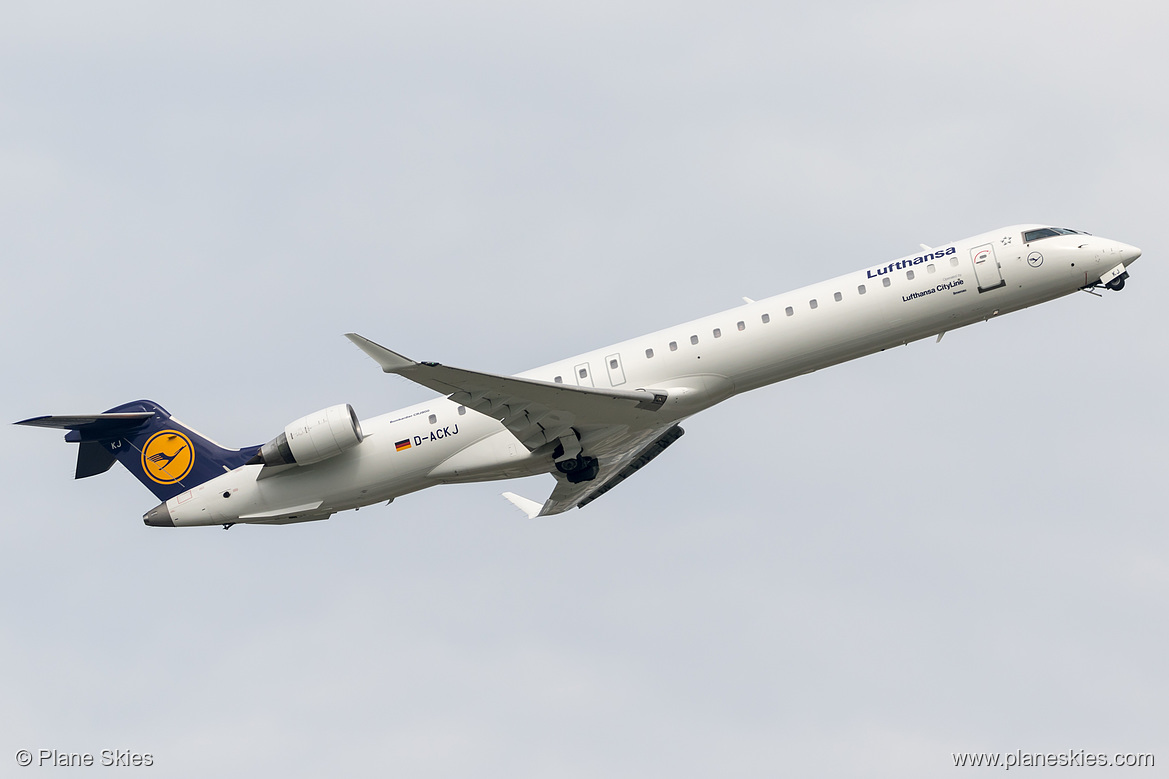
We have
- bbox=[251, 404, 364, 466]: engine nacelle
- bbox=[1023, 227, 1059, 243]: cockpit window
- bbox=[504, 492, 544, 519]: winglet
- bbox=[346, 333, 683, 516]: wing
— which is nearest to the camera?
bbox=[346, 333, 683, 516]: wing

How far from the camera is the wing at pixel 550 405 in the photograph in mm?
→ 26219

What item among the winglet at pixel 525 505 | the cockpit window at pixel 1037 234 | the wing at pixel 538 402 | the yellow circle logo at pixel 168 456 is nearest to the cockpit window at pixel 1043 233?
the cockpit window at pixel 1037 234

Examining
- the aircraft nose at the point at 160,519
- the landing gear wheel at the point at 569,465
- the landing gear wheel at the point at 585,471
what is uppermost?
the aircraft nose at the point at 160,519

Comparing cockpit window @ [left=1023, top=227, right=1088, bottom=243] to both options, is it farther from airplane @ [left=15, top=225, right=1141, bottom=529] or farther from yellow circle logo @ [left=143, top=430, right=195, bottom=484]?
yellow circle logo @ [left=143, top=430, right=195, bottom=484]

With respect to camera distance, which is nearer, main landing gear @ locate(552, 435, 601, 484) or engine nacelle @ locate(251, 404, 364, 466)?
main landing gear @ locate(552, 435, 601, 484)

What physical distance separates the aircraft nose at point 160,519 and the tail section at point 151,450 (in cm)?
55

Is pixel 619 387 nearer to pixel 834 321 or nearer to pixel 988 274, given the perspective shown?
pixel 834 321

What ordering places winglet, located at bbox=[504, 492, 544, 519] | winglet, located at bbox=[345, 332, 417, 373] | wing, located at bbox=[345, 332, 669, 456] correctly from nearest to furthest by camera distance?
1. winglet, located at bbox=[345, 332, 417, 373]
2. wing, located at bbox=[345, 332, 669, 456]
3. winglet, located at bbox=[504, 492, 544, 519]

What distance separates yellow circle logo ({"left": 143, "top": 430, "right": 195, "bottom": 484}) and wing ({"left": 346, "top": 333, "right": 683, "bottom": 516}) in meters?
9.02

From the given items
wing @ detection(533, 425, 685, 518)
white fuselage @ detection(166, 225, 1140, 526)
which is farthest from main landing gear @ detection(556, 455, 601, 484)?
wing @ detection(533, 425, 685, 518)

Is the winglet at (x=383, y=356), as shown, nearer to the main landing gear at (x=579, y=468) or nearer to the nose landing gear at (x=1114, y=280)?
the main landing gear at (x=579, y=468)

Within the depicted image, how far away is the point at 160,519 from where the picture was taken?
31750 millimetres

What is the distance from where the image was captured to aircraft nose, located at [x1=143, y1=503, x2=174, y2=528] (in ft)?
104

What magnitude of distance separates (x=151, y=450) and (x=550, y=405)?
11.5 m
